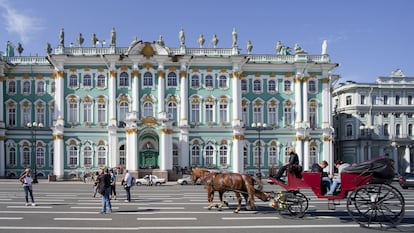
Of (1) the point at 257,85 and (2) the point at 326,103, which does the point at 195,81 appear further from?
(2) the point at 326,103

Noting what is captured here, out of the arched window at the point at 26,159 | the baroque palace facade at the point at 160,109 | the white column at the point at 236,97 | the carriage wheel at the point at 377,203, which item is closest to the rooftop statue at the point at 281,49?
the baroque palace facade at the point at 160,109

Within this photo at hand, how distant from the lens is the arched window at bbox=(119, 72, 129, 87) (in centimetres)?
4809

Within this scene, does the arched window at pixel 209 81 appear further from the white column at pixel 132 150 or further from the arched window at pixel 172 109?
the white column at pixel 132 150

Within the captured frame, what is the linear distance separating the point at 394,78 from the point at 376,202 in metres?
54.4

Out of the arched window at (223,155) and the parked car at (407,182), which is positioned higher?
the arched window at (223,155)

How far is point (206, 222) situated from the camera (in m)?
14.3

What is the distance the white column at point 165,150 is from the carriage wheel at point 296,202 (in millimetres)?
31266

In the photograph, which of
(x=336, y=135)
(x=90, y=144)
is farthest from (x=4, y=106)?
(x=336, y=135)

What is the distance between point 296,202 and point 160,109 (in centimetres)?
3409

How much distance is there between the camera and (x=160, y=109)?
4759 cm

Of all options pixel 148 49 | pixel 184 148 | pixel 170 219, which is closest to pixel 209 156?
pixel 184 148

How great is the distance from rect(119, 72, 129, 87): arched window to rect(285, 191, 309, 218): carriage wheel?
3579 centimetres

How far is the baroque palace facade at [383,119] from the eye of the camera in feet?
199

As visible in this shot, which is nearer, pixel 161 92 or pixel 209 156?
pixel 161 92
